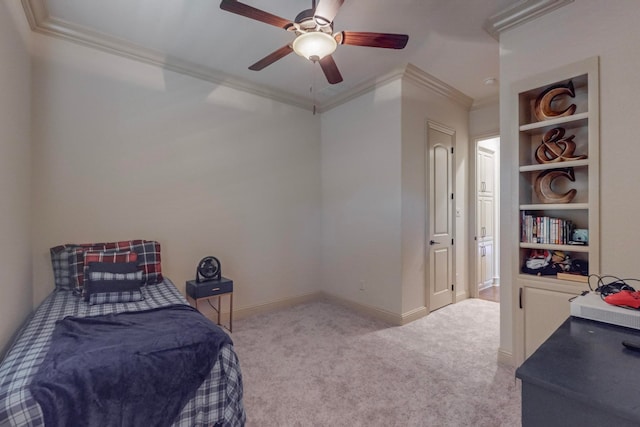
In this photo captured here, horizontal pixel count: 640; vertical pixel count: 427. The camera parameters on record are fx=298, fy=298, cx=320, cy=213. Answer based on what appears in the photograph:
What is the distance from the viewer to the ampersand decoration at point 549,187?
2209 millimetres

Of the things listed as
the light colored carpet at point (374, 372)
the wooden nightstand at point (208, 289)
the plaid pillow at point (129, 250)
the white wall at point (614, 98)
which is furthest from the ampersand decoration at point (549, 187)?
the plaid pillow at point (129, 250)

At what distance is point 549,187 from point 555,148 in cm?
31

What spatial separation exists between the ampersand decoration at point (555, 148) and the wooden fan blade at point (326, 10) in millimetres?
1858

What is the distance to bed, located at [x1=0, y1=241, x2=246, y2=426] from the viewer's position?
1.18 m

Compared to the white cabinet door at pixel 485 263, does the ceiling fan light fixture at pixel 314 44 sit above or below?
above

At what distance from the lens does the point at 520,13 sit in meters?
2.28

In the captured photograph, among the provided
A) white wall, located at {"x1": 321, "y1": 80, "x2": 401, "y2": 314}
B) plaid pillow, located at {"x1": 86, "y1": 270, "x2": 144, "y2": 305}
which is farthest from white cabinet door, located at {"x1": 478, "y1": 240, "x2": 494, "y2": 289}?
plaid pillow, located at {"x1": 86, "y1": 270, "x2": 144, "y2": 305}

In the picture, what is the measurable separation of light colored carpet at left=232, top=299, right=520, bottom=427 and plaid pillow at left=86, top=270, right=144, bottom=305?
1063 millimetres

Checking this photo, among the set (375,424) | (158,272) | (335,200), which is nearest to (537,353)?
(375,424)

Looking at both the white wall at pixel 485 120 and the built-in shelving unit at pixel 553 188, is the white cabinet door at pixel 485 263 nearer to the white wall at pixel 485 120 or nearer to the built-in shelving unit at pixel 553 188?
the white wall at pixel 485 120

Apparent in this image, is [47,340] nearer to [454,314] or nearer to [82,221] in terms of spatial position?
[82,221]

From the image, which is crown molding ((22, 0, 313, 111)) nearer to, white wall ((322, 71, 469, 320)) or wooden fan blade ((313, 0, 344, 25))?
white wall ((322, 71, 469, 320))

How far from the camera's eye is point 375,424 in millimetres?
1815

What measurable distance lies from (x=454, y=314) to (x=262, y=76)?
366 centimetres
